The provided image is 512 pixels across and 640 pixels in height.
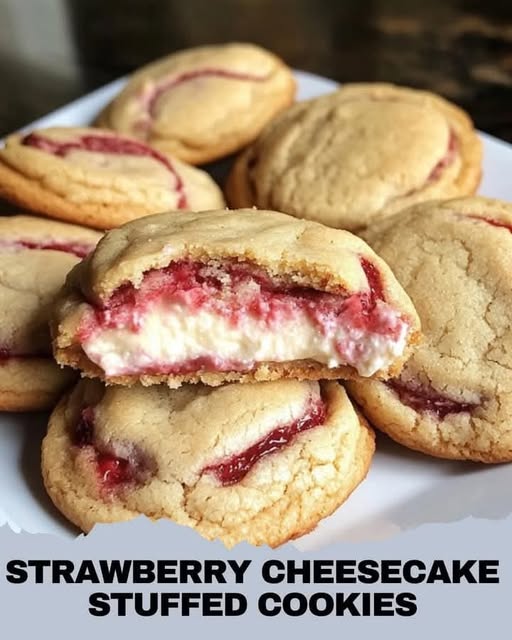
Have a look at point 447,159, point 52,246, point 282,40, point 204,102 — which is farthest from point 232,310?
point 282,40

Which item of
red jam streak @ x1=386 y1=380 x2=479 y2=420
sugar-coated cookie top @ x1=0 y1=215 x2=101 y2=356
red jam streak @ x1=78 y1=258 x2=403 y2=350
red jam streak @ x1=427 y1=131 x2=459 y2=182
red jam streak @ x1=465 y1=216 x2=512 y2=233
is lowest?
red jam streak @ x1=386 y1=380 x2=479 y2=420

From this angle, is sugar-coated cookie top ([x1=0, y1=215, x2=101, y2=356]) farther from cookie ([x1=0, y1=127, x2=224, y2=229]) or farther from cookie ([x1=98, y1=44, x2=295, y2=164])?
cookie ([x1=98, y1=44, x2=295, y2=164])

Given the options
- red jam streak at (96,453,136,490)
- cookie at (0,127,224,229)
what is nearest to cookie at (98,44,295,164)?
cookie at (0,127,224,229)

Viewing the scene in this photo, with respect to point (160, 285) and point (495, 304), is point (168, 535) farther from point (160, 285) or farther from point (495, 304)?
point (495, 304)

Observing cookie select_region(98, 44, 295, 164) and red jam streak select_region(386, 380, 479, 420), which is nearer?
red jam streak select_region(386, 380, 479, 420)

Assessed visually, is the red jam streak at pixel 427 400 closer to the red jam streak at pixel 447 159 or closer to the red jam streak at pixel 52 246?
the red jam streak at pixel 447 159

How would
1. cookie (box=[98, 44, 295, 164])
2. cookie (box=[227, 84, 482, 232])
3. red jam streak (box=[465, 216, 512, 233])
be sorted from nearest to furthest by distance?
red jam streak (box=[465, 216, 512, 233]) → cookie (box=[227, 84, 482, 232]) → cookie (box=[98, 44, 295, 164])
